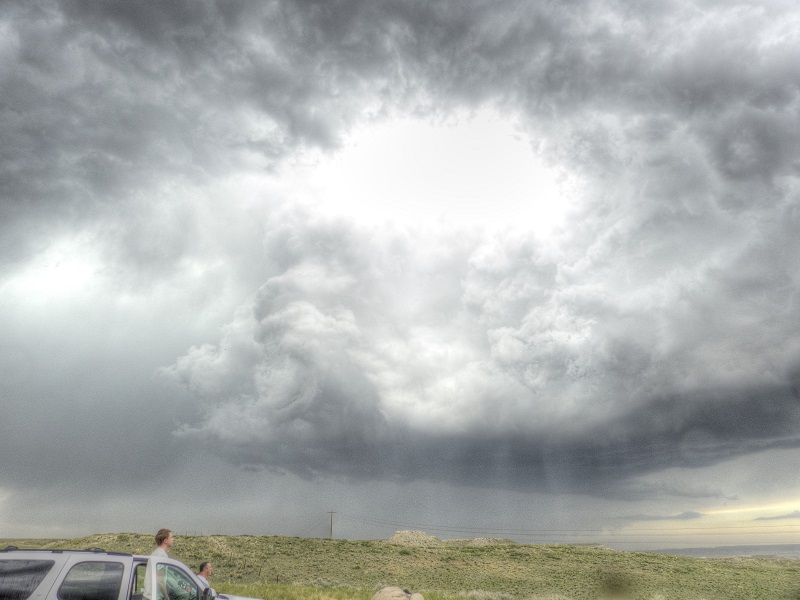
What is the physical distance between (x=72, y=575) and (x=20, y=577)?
62cm

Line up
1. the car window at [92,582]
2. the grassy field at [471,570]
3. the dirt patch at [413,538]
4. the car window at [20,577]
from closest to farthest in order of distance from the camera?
the car window at [20,577], the car window at [92,582], the grassy field at [471,570], the dirt patch at [413,538]

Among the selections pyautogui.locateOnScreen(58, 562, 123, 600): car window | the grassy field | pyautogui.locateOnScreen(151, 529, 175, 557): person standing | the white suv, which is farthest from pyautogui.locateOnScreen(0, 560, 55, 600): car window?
the grassy field

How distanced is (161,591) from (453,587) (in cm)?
4273

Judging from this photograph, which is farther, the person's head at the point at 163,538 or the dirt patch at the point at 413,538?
the dirt patch at the point at 413,538

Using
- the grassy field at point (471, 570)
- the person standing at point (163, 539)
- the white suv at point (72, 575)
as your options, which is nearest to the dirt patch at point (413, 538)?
the grassy field at point (471, 570)

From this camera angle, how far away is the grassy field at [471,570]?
149ft

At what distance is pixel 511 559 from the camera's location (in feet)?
210

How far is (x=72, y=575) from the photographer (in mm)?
7992

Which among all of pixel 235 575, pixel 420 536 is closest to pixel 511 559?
pixel 235 575

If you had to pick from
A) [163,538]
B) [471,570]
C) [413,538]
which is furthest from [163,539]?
[413,538]

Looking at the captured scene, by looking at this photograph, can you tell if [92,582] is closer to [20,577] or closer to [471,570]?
[20,577]

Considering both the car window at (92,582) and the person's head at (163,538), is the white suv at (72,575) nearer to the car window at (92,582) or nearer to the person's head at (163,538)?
the car window at (92,582)

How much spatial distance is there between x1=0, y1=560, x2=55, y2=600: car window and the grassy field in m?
30.4

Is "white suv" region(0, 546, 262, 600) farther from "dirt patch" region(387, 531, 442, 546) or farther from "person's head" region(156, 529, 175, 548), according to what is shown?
"dirt patch" region(387, 531, 442, 546)
